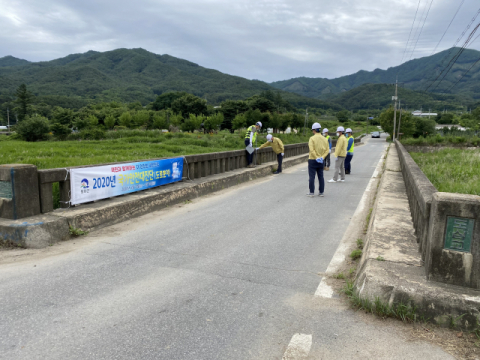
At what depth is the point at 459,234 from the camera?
11.7ft

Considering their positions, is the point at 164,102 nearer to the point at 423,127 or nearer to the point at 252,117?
the point at 252,117

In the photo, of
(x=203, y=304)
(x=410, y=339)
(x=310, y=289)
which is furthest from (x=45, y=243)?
(x=410, y=339)

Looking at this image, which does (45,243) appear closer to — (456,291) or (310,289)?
(310,289)

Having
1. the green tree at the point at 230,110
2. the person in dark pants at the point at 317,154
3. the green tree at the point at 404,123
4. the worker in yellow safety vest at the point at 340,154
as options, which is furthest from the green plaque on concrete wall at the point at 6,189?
the green tree at the point at 230,110

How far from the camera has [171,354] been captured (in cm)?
310

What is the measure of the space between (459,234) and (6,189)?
649 cm

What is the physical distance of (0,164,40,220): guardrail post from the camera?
5.96 meters

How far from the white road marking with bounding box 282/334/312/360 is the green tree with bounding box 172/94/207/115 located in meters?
127

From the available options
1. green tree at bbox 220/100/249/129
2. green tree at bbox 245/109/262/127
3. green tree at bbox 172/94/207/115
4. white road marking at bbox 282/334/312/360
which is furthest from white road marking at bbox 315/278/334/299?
green tree at bbox 172/94/207/115

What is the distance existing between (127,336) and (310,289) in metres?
2.21

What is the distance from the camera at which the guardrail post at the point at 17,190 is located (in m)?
5.96

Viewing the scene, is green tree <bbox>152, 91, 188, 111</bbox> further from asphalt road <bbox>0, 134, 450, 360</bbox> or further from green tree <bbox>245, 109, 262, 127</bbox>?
asphalt road <bbox>0, 134, 450, 360</bbox>

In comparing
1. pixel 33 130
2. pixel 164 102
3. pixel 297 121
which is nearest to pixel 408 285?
pixel 33 130

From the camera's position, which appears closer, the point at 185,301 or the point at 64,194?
the point at 185,301
